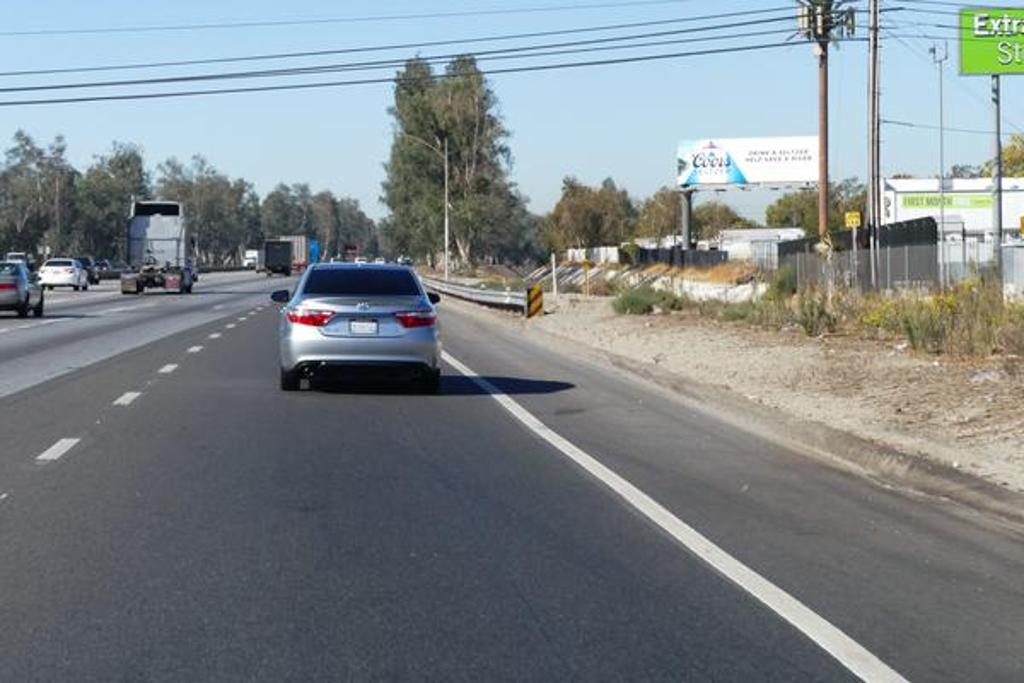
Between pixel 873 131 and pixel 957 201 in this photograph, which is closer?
pixel 873 131

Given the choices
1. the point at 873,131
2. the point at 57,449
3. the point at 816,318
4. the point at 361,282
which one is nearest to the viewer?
the point at 57,449

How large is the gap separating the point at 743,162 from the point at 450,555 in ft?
278

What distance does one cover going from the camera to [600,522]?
32.9ft

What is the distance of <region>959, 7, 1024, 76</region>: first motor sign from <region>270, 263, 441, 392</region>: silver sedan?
3216 cm

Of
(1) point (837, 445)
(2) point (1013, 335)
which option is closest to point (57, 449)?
(1) point (837, 445)

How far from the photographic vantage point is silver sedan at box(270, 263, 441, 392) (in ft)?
59.6

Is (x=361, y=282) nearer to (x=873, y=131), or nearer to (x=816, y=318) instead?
(x=816, y=318)

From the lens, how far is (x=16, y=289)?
4050cm

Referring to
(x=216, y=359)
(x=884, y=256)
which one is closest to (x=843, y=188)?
(x=884, y=256)

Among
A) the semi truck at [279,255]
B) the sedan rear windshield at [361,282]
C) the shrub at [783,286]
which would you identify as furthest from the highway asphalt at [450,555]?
the semi truck at [279,255]

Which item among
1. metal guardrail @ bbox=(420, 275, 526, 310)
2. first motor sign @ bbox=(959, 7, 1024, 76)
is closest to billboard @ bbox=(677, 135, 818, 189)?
metal guardrail @ bbox=(420, 275, 526, 310)

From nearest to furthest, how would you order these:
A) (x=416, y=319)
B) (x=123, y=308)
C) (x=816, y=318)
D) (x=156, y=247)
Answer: (x=416, y=319) → (x=816, y=318) → (x=123, y=308) → (x=156, y=247)

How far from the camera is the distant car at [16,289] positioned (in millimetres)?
40406

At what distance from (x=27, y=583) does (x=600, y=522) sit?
12.8 feet
